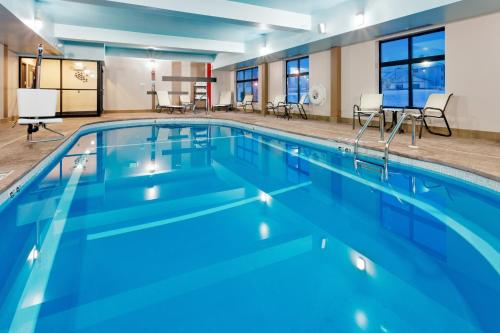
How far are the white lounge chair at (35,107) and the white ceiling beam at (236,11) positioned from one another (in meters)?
1.89

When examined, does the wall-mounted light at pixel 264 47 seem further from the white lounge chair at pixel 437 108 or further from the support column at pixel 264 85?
the white lounge chair at pixel 437 108

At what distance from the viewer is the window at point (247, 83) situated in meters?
13.5

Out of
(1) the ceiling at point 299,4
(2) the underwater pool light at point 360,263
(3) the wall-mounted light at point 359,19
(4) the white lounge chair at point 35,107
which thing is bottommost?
(2) the underwater pool light at point 360,263

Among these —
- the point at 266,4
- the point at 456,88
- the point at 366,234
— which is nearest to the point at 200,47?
the point at 266,4

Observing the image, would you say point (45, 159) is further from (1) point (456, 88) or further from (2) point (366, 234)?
(1) point (456, 88)

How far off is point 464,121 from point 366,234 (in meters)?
4.72

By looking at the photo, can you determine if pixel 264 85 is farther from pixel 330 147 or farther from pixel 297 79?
pixel 330 147

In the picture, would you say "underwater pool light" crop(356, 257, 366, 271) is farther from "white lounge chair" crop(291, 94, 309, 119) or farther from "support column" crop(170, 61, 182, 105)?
"support column" crop(170, 61, 182, 105)

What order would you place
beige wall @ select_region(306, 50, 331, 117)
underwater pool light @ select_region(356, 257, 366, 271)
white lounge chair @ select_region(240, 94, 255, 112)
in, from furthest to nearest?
1. white lounge chair @ select_region(240, 94, 255, 112)
2. beige wall @ select_region(306, 50, 331, 117)
3. underwater pool light @ select_region(356, 257, 366, 271)

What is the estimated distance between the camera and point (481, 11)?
5.41 meters

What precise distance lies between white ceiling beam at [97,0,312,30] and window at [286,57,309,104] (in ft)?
8.49

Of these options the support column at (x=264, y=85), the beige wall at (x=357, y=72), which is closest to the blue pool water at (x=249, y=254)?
the beige wall at (x=357, y=72)

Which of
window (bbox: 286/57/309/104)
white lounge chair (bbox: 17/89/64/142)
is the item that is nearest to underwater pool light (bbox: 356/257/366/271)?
white lounge chair (bbox: 17/89/64/142)

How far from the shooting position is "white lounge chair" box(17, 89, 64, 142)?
200 inches
